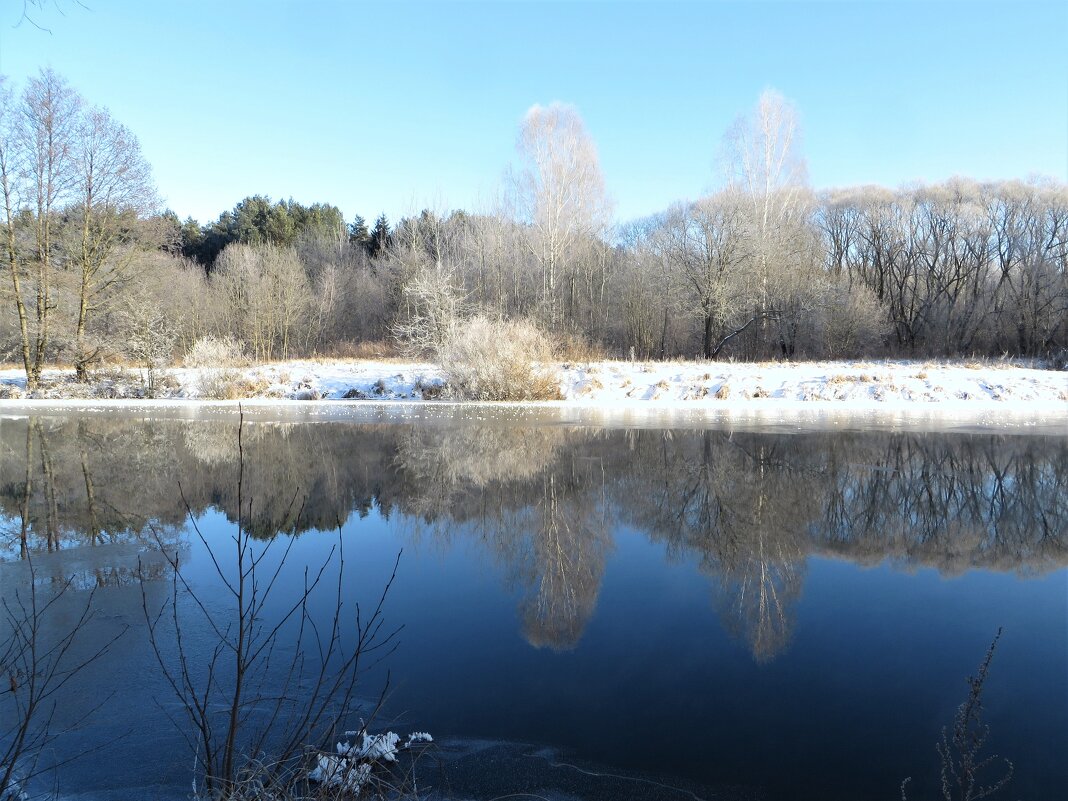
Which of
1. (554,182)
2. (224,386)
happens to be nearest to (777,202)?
(554,182)

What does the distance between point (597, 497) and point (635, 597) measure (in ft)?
10.1

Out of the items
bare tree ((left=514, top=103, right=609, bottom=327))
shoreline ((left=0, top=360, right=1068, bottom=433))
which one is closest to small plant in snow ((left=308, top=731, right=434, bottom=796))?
shoreline ((left=0, top=360, right=1068, bottom=433))

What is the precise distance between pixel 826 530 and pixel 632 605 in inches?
111

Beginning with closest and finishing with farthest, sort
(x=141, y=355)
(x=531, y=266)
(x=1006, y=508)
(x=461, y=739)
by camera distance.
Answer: (x=461, y=739), (x=1006, y=508), (x=141, y=355), (x=531, y=266)

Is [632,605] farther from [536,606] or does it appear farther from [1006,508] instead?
[1006,508]

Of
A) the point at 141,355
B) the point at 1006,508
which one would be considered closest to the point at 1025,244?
the point at 1006,508

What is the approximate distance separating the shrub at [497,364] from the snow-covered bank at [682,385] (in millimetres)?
969

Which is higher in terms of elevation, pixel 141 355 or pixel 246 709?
pixel 141 355

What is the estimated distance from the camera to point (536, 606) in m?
5.22

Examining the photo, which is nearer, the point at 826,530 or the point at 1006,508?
the point at 826,530

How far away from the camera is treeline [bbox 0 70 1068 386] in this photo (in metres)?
23.9

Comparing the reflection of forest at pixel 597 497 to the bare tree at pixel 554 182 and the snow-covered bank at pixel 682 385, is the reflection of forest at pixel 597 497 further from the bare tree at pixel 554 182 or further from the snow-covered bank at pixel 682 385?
the bare tree at pixel 554 182

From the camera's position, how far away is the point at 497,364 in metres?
20.9

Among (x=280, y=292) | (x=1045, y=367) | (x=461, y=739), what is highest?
(x=280, y=292)
